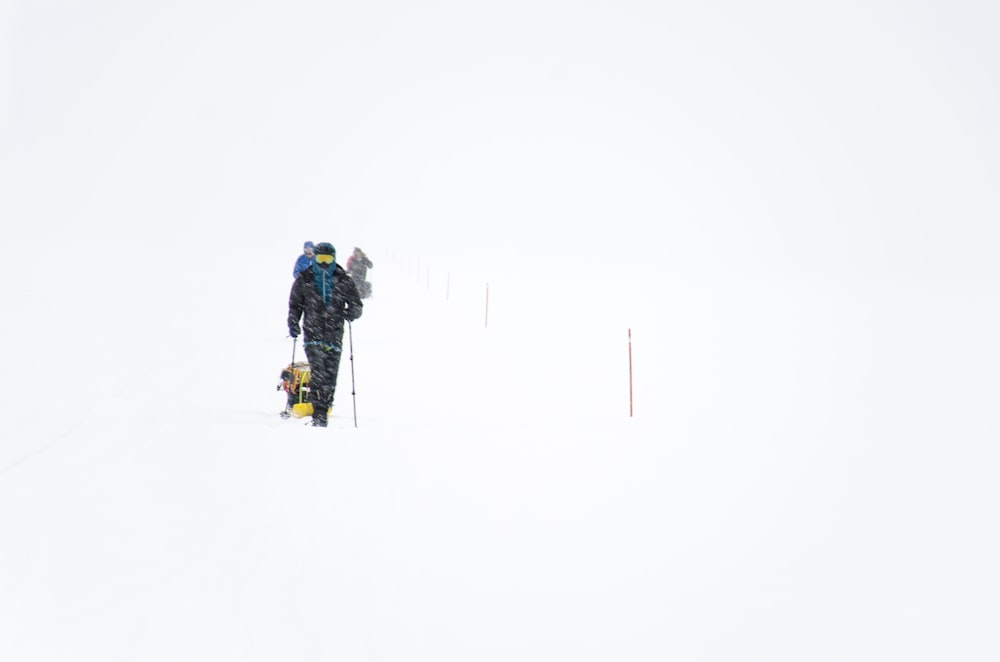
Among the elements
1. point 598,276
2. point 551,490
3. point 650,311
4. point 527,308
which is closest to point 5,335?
point 551,490

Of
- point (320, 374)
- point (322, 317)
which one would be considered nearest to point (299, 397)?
point (320, 374)

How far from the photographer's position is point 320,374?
350 inches

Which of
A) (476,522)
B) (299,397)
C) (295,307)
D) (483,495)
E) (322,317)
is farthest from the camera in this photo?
(299,397)

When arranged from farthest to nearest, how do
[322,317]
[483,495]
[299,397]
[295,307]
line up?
1. [299,397]
2. [295,307]
3. [322,317]
4. [483,495]

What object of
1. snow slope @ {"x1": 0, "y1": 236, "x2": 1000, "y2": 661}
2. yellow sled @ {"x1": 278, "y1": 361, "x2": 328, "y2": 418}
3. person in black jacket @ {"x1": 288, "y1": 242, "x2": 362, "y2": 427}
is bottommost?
snow slope @ {"x1": 0, "y1": 236, "x2": 1000, "y2": 661}

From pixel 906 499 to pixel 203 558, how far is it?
6650 mm

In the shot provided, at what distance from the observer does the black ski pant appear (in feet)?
29.1

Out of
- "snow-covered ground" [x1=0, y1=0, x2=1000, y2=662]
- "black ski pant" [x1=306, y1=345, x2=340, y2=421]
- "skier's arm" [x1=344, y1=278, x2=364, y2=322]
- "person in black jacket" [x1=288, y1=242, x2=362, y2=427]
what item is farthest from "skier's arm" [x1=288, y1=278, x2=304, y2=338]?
"snow-covered ground" [x1=0, y1=0, x2=1000, y2=662]

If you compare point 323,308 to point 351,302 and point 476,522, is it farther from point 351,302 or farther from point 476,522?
point 476,522

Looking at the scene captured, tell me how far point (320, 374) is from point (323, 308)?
2.84 feet

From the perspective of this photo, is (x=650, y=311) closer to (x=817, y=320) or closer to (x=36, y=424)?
(x=817, y=320)

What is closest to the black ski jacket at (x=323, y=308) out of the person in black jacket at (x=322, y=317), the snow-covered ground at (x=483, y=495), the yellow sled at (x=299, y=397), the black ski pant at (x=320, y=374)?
the person in black jacket at (x=322, y=317)

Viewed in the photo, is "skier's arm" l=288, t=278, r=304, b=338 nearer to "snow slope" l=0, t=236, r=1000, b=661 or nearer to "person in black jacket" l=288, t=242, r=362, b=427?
"person in black jacket" l=288, t=242, r=362, b=427

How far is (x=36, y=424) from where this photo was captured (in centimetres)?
773
